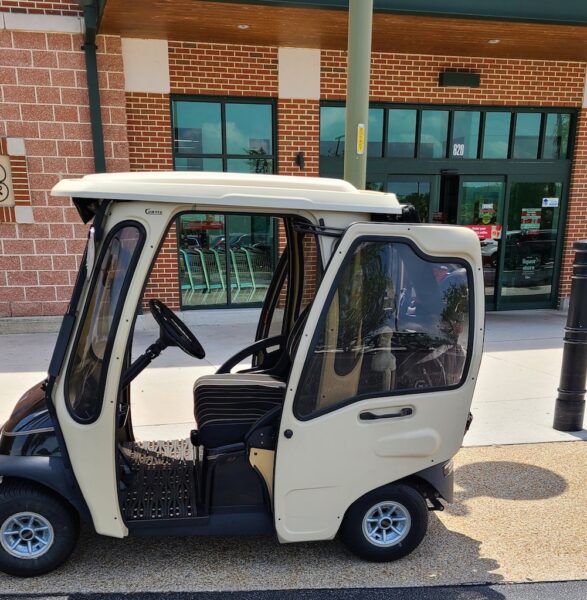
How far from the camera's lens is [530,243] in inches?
369

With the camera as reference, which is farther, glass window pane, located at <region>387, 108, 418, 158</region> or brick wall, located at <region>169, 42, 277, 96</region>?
glass window pane, located at <region>387, 108, 418, 158</region>

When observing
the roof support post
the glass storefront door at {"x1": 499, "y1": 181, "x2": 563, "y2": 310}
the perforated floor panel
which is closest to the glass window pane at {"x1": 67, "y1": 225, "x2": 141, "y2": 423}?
the perforated floor panel

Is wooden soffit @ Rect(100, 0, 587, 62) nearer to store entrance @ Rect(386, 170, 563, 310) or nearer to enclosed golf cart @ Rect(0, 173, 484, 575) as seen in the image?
store entrance @ Rect(386, 170, 563, 310)

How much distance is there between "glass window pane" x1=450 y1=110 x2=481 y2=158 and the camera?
8.64 meters

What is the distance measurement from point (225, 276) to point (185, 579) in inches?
234

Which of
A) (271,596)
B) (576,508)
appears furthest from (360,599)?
(576,508)

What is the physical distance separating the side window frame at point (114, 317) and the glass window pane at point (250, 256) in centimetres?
571

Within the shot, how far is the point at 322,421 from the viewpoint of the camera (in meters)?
2.59

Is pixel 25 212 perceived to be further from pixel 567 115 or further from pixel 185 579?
pixel 567 115

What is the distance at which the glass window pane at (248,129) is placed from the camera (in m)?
7.84

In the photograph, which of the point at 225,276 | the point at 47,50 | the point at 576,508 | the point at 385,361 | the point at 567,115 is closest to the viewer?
the point at 385,361

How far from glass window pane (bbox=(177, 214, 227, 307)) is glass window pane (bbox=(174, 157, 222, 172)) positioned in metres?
0.71

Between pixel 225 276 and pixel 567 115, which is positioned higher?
pixel 567 115

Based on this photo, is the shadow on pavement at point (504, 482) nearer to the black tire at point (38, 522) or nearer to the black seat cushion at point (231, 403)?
the black seat cushion at point (231, 403)
